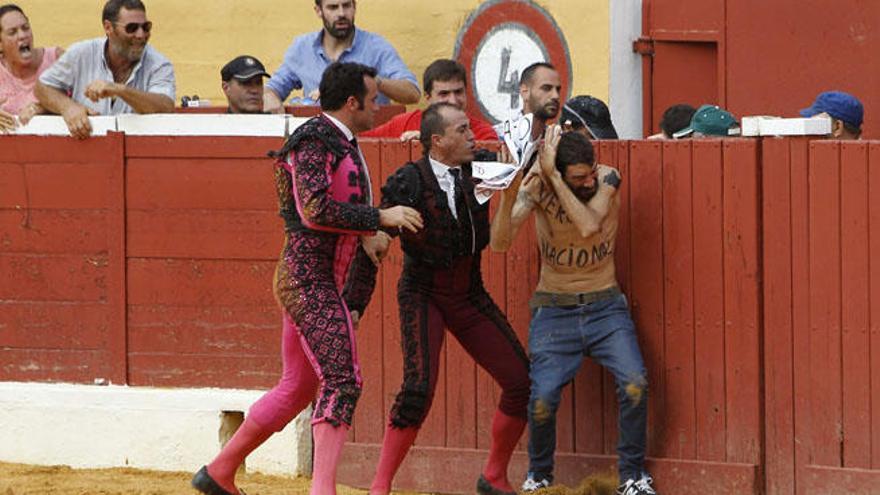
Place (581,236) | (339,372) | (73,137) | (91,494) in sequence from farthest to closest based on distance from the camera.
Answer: (73,137)
(91,494)
(581,236)
(339,372)

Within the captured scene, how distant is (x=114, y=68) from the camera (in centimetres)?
1023

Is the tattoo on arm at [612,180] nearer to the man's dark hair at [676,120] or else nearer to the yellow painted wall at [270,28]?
the man's dark hair at [676,120]

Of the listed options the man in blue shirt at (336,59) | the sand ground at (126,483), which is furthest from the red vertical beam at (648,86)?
the sand ground at (126,483)

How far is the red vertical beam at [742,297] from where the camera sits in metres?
8.78

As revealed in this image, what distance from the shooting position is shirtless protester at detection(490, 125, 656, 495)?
8.56 m

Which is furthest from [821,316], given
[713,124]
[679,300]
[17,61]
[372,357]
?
[17,61]

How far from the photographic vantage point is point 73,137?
1006cm

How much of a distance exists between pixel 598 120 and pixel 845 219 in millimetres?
1317

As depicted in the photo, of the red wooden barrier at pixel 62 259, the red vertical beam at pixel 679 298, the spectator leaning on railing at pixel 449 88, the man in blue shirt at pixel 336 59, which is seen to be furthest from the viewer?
the man in blue shirt at pixel 336 59

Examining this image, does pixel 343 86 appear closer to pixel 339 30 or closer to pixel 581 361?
pixel 581 361

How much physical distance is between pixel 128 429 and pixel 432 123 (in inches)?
92.2

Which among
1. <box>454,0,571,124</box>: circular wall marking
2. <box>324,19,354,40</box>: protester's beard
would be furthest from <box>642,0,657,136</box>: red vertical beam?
<box>324,19,354,40</box>: protester's beard

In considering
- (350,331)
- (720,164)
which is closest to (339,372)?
(350,331)

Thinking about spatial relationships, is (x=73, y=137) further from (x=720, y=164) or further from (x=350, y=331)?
(x=720, y=164)
